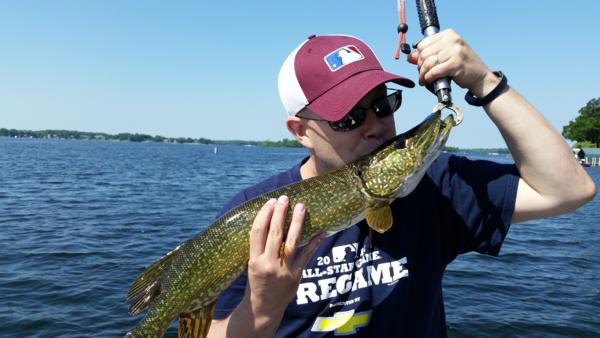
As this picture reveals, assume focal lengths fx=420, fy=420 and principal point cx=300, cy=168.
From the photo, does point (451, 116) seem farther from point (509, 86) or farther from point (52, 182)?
point (52, 182)

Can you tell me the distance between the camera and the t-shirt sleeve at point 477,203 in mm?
2523

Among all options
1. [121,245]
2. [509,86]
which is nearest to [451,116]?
[509,86]

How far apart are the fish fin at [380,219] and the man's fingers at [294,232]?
17.3 inches

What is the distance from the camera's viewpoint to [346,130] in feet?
8.75

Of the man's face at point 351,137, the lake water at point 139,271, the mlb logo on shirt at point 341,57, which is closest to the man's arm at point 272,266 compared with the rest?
the man's face at point 351,137

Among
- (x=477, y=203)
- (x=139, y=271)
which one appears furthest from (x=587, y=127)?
(x=477, y=203)

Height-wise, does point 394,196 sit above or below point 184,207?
above

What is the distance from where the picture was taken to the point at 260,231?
2.39 meters

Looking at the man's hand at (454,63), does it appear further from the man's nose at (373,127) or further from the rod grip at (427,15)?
the man's nose at (373,127)

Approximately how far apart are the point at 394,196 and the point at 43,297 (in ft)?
26.5

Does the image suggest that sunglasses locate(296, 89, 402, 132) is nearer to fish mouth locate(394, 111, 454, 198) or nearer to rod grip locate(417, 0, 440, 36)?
fish mouth locate(394, 111, 454, 198)

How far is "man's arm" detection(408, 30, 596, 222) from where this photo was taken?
2.26 metres

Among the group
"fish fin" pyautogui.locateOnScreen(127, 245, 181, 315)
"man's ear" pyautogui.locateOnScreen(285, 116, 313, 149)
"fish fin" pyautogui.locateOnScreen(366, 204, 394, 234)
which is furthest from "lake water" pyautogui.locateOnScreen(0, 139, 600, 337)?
"fish fin" pyautogui.locateOnScreen(366, 204, 394, 234)

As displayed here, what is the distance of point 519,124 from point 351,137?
0.97 metres
